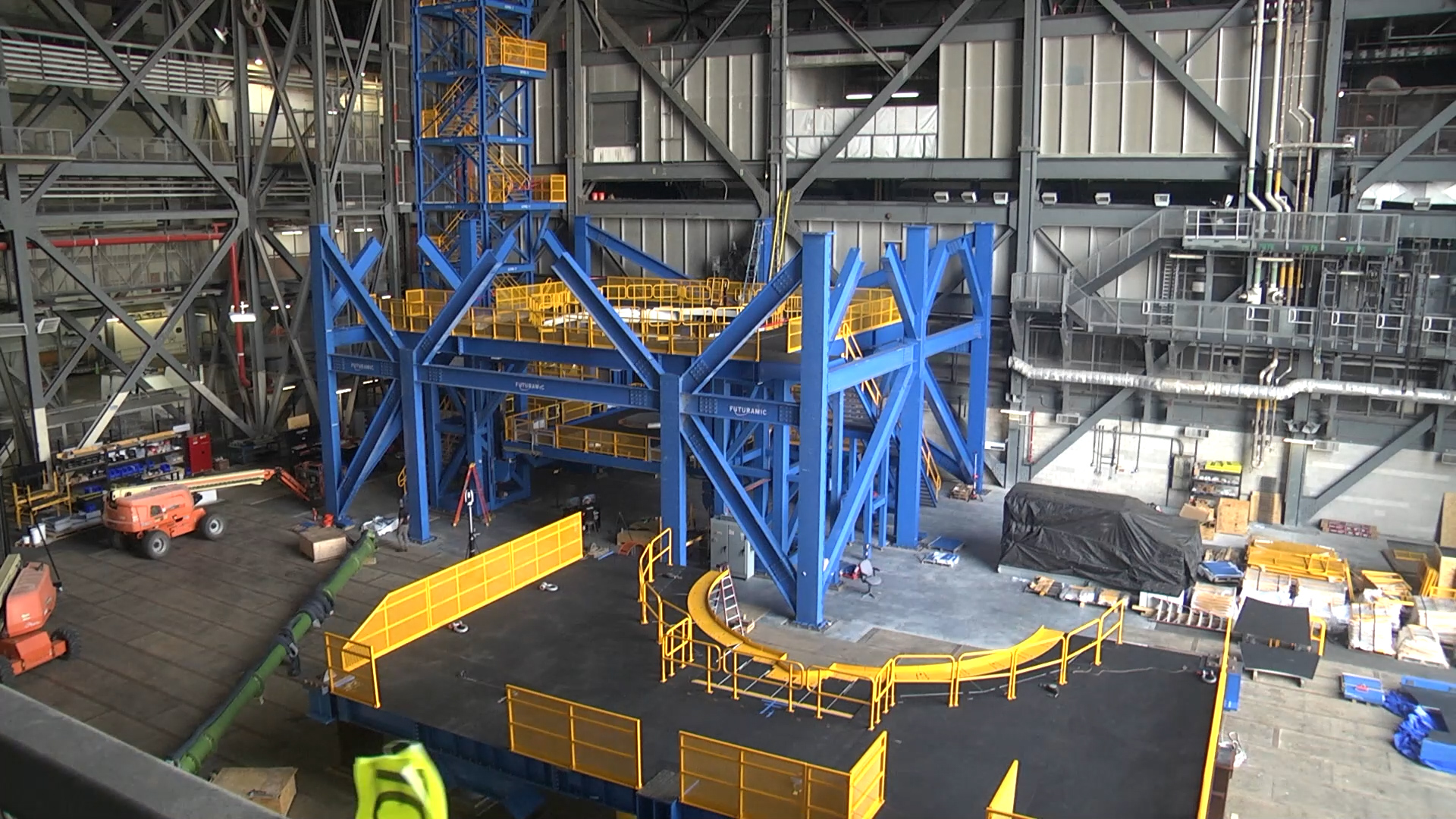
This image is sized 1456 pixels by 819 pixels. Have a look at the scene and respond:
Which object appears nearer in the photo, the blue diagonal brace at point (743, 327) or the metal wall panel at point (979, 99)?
the blue diagonal brace at point (743, 327)

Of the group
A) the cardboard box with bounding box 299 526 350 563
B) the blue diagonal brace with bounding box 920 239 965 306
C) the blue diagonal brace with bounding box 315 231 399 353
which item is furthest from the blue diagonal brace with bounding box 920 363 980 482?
the cardboard box with bounding box 299 526 350 563

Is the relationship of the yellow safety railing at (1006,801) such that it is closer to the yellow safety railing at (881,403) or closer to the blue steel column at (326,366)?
the yellow safety railing at (881,403)

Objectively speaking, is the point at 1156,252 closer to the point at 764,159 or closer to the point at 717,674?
the point at 764,159

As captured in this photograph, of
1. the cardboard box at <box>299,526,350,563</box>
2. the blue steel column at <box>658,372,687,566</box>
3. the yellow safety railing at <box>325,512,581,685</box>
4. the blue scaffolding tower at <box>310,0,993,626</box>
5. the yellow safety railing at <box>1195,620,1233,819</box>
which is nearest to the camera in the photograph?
the yellow safety railing at <box>1195,620,1233,819</box>

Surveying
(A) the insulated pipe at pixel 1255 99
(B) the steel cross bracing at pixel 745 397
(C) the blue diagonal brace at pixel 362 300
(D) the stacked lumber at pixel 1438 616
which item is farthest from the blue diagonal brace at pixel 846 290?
(A) the insulated pipe at pixel 1255 99

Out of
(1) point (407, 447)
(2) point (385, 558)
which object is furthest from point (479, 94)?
(2) point (385, 558)

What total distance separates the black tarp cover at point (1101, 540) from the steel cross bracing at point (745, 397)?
2.71 metres

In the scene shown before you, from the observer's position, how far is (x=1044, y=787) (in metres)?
13.4

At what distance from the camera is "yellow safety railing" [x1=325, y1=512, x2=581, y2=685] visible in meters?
16.9

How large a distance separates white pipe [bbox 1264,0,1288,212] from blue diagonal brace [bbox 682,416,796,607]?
1558 cm

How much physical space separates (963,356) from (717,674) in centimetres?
1934

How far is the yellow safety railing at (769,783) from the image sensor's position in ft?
40.2

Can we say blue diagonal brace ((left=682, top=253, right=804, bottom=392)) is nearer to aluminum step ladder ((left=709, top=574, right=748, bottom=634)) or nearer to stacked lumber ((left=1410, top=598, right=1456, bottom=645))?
aluminum step ladder ((left=709, top=574, right=748, bottom=634))

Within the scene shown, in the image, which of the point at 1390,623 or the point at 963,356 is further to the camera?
the point at 963,356
